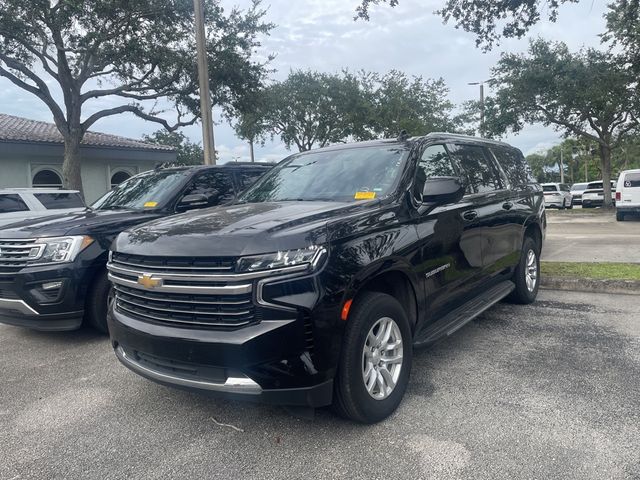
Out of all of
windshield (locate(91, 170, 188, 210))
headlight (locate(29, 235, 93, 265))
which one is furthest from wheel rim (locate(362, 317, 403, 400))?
windshield (locate(91, 170, 188, 210))

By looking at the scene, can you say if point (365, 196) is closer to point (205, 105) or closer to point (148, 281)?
point (148, 281)

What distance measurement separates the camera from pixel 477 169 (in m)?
4.93

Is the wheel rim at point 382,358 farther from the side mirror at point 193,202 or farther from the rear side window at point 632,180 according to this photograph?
the rear side window at point 632,180

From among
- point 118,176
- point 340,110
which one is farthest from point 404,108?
point 118,176

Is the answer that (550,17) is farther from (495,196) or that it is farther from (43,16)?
(43,16)

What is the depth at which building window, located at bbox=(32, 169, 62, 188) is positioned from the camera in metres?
18.3

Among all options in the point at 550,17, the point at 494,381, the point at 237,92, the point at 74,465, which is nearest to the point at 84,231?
the point at 74,465

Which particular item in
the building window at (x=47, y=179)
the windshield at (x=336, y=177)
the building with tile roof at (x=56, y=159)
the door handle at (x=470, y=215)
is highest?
the building with tile roof at (x=56, y=159)

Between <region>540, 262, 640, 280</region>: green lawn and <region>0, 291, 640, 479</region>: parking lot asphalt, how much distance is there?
236cm

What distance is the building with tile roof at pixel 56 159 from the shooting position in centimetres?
1698

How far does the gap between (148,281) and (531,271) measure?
15.7 feet

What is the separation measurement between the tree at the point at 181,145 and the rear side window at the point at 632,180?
31.5 m

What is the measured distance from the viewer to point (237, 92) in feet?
62.0

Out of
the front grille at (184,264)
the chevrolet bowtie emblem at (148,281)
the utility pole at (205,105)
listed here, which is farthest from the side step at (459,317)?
the utility pole at (205,105)
